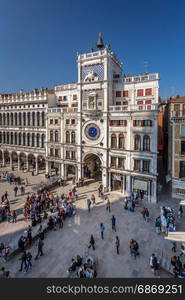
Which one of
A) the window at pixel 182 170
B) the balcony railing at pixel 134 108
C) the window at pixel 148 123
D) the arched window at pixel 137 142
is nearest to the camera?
the window at pixel 182 170

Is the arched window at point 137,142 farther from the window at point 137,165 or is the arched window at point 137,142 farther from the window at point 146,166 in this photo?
the window at point 146,166

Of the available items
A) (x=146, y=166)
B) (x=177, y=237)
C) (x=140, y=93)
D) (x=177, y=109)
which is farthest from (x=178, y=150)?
(x=177, y=237)

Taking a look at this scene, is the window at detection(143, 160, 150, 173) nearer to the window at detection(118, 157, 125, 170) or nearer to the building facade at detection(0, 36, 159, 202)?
the building facade at detection(0, 36, 159, 202)

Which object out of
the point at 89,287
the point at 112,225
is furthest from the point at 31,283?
the point at 112,225

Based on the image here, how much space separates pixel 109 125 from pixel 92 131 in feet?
10.9

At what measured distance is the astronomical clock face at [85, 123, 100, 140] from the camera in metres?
30.2

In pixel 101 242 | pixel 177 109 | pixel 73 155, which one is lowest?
pixel 101 242

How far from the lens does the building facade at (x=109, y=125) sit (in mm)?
26188

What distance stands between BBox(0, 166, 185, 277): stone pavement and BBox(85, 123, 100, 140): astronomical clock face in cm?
1182

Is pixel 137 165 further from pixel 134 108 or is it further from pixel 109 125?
pixel 134 108

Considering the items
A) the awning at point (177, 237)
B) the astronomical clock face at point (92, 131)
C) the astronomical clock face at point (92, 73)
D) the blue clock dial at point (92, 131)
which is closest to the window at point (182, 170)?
the astronomical clock face at point (92, 131)

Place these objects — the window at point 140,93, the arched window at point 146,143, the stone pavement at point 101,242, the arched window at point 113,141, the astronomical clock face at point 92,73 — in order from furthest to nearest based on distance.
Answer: the astronomical clock face at point 92,73, the arched window at point 113,141, the window at point 140,93, the arched window at point 146,143, the stone pavement at point 101,242

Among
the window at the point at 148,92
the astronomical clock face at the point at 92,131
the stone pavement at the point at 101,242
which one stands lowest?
the stone pavement at the point at 101,242

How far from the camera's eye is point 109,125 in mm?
29203
